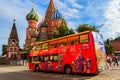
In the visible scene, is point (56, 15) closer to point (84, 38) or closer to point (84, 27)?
point (84, 27)

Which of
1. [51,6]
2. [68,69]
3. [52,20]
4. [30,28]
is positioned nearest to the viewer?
[68,69]

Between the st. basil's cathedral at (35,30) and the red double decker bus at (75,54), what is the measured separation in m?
46.6

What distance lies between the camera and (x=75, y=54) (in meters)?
18.5

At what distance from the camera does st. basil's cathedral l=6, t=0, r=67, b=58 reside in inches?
2778

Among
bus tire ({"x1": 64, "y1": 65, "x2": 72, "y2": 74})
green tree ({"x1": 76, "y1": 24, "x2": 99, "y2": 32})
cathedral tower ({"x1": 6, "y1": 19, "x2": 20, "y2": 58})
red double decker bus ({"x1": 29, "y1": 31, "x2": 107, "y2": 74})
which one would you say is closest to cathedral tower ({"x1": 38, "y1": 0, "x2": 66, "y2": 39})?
cathedral tower ({"x1": 6, "y1": 19, "x2": 20, "y2": 58})

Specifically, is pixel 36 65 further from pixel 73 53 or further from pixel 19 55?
pixel 19 55

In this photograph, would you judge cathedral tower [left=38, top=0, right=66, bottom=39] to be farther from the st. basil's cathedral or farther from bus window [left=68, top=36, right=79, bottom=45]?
bus window [left=68, top=36, right=79, bottom=45]

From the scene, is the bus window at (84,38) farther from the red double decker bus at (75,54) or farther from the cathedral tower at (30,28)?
the cathedral tower at (30,28)

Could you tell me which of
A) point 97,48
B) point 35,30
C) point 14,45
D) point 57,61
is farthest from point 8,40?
point 97,48

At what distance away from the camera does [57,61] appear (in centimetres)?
2077

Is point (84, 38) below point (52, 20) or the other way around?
below

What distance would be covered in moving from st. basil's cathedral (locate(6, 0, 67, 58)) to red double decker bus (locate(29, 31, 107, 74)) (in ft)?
153

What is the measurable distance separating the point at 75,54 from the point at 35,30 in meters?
58.7

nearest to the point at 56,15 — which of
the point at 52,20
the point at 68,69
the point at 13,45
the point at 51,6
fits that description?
the point at 52,20
